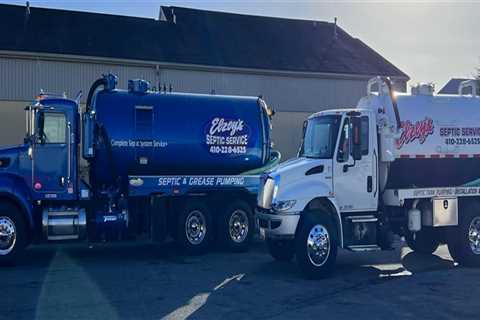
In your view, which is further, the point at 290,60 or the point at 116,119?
the point at 290,60

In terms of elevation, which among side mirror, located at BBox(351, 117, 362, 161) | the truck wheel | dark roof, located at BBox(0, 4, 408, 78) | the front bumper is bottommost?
the truck wheel

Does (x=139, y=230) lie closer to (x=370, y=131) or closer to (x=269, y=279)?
(x=269, y=279)

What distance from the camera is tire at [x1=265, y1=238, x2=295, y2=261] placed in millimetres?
13102

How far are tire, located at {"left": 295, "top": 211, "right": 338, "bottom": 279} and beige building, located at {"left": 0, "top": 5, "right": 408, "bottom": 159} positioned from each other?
14.1 meters

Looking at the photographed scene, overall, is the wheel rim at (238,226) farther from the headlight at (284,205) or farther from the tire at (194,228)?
the headlight at (284,205)

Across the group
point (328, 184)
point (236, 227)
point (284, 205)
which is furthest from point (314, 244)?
point (236, 227)

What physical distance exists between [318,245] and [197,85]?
18258 millimetres

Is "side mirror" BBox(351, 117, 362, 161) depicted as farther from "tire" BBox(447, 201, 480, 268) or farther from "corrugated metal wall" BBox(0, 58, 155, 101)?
"corrugated metal wall" BBox(0, 58, 155, 101)

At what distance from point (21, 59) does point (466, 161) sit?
1830cm

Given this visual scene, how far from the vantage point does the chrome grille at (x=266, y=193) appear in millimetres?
11844

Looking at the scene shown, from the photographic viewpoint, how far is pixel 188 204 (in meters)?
14.8

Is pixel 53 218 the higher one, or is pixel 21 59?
pixel 21 59

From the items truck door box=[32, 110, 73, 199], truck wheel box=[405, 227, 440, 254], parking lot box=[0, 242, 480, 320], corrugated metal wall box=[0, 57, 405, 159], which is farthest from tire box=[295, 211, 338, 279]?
corrugated metal wall box=[0, 57, 405, 159]

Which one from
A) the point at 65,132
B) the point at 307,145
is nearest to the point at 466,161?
the point at 307,145
